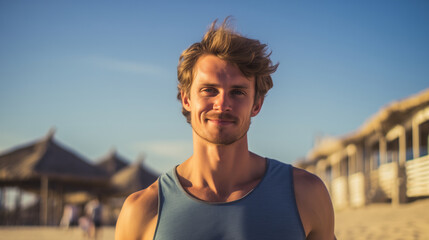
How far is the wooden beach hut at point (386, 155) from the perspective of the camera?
12.8 metres

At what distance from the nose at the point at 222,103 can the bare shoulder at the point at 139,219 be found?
0.36m

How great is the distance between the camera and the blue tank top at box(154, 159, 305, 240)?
1412mm

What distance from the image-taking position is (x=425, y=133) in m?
16.3

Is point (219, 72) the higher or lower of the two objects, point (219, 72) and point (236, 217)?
the higher

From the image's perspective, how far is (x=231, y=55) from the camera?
4.99 ft

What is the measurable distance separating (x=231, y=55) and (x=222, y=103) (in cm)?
16

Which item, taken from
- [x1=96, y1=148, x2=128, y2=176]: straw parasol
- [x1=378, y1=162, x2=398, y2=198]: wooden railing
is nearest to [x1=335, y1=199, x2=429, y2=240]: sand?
[x1=378, y1=162, x2=398, y2=198]: wooden railing

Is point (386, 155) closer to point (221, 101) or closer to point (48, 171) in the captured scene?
point (221, 101)

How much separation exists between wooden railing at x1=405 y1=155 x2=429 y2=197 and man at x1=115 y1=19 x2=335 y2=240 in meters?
12.1

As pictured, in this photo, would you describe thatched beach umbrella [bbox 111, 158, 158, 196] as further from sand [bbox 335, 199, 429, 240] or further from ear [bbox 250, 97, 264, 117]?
ear [bbox 250, 97, 264, 117]

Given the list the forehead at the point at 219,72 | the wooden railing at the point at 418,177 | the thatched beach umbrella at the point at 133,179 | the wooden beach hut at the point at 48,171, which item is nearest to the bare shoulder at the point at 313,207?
the forehead at the point at 219,72

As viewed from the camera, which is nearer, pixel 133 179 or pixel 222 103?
pixel 222 103

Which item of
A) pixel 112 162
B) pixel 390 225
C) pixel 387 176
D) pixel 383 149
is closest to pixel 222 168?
pixel 390 225

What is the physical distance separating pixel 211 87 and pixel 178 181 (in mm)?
332
